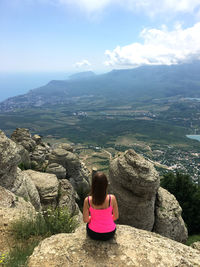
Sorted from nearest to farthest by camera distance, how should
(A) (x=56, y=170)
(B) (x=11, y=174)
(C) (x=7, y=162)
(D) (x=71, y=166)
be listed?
(C) (x=7, y=162) → (B) (x=11, y=174) → (A) (x=56, y=170) → (D) (x=71, y=166)

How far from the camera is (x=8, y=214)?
8.75 metres

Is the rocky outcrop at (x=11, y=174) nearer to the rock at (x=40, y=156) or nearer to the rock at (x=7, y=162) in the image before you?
the rock at (x=7, y=162)

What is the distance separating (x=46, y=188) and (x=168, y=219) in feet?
38.0

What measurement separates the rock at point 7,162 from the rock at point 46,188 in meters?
4.04

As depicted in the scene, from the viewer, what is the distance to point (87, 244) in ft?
21.2

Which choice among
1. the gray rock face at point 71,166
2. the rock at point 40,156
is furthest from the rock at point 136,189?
the rock at point 40,156

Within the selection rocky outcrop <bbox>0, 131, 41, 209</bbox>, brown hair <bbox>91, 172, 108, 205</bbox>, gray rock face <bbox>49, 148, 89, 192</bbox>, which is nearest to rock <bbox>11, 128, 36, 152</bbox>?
gray rock face <bbox>49, 148, 89, 192</bbox>

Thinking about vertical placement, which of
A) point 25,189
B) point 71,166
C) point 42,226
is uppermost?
point 42,226

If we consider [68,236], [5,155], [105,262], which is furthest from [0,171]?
[105,262]

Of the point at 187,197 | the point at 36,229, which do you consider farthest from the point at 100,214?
the point at 187,197

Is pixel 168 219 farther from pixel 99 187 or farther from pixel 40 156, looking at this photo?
pixel 40 156

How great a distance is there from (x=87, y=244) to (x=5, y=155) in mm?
9707

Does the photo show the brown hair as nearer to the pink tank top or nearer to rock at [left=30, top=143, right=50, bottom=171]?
the pink tank top

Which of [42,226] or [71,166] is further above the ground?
[42,226]
